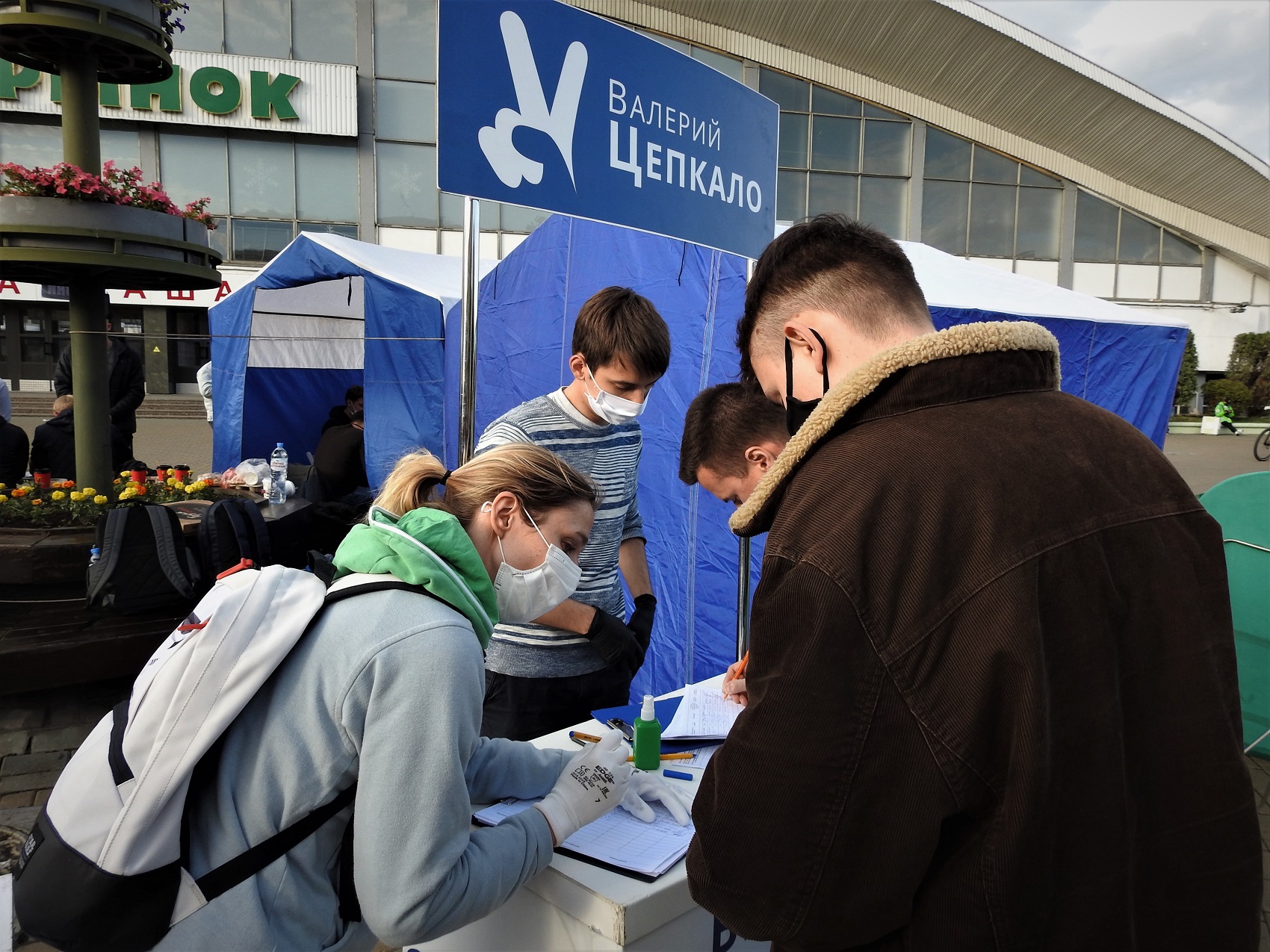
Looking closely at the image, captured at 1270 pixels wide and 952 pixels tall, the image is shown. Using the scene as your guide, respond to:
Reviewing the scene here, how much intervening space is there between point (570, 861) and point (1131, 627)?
100 cm

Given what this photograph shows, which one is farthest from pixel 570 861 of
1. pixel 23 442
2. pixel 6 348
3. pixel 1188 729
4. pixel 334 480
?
pixel 6 348

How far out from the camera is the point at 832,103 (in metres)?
20.9

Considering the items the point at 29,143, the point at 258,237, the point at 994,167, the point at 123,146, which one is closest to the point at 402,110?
the point at 258,237

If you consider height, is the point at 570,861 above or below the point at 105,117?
below

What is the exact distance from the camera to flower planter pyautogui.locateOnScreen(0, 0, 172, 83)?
361cm

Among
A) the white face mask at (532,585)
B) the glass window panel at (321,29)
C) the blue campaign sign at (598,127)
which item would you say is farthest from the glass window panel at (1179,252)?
the white face mask at (532,585)

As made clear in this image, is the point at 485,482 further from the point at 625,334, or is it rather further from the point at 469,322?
the point at 625,334

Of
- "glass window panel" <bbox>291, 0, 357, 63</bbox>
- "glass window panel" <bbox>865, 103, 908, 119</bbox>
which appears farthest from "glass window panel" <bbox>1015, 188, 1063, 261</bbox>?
"glass window panel" <bbox>291, 0, 357, 63</bbox>

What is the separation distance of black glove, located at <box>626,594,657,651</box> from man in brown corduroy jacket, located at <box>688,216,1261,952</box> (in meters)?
1.61

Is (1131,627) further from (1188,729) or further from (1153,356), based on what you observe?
(1153,356)

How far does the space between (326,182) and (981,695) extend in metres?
20.5

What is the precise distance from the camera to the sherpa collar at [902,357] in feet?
2.77

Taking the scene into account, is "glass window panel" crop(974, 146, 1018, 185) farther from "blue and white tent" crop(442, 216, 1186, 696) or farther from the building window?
"blue and white tent" crop(442, 216, 1186, 696)

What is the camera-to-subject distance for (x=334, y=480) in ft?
20.8
